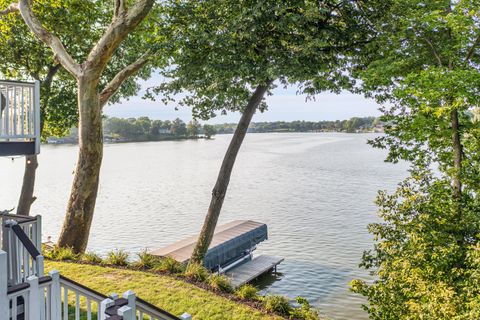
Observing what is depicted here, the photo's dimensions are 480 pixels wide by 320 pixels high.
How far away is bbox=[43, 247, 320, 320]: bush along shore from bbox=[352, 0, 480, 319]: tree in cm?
154

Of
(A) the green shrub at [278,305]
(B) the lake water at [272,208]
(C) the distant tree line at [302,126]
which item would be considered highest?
(C) the distant tree line at [302,126]

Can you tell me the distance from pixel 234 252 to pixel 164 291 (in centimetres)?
908

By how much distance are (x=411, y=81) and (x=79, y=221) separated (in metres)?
9.65

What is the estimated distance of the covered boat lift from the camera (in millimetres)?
15391

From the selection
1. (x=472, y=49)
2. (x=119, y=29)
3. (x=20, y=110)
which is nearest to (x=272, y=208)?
(x=119, y=29)

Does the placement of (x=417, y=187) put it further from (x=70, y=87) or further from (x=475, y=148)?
(x=70, y=87)

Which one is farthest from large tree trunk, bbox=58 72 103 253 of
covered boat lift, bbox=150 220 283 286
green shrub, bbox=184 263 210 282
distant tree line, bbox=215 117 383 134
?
distant tree line, bbox=215 117 383 134

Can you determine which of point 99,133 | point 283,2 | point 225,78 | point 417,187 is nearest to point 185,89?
point 225,78

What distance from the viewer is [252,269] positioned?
16.5m

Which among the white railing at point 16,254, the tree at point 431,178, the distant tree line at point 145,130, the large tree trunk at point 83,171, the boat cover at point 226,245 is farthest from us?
the distant tree line at point 145,130

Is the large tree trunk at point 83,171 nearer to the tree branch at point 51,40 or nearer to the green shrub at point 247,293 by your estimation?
the tree branch at point 51,40

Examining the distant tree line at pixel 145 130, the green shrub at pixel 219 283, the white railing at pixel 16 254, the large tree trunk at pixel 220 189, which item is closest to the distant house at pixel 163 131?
the distant tree line at pixel 145 130

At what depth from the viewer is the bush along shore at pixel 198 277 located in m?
7.81

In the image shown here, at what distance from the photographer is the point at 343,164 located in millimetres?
47469
